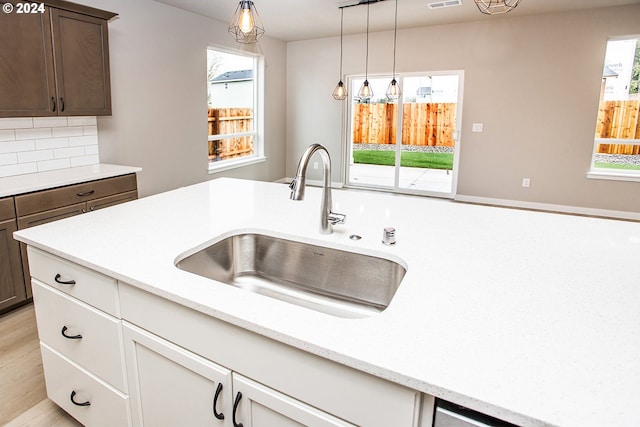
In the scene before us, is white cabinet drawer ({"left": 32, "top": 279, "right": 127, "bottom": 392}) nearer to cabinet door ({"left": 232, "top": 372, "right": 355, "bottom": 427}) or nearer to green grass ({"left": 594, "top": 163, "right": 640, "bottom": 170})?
cabinet door ({"left": 232, "top": 372, "right": 355, "bottom": 427})

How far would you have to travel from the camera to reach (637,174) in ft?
17.3

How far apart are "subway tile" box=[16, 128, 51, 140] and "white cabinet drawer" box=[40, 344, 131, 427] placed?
2.31 metres

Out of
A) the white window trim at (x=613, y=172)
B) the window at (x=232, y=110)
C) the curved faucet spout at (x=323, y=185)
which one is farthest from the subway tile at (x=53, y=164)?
the white window trim at (x=613, y=172)

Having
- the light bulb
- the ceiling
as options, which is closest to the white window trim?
the ceiling

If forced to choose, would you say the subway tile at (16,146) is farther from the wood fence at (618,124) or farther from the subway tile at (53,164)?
the wood fence at (618,124)

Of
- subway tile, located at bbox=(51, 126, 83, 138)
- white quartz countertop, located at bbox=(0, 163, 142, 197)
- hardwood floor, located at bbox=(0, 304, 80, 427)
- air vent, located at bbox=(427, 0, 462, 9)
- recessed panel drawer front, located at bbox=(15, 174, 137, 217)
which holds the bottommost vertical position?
hardwood floor, located at bbox=(0, 304, 80, 427)

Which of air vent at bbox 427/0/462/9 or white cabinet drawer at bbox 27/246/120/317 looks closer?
white cabinet drawer at bbox 27/246/120/317

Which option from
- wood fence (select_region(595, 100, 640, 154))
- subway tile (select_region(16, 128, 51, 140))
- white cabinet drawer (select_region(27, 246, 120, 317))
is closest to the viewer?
white cabinet drawer (select_region(27, 246, 120, 317))

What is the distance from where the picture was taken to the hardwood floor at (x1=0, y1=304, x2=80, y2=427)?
1.80 metres

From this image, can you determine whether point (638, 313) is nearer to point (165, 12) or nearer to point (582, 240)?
point (582, 240)

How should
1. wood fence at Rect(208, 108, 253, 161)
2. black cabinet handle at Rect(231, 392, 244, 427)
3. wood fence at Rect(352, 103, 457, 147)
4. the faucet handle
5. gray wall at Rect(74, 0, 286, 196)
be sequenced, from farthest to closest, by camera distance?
1. wood fence at Rect(352, 103, 457, 147)
2. wood fence at Rect(208, 108, 253, 161)
3. gray wall at Rect(74, 0, 286, 196)
4. the faucet handle
5. black cabinet handle at Rect(231, 392, 244, 427)

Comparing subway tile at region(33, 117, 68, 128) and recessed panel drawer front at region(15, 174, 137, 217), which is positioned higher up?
subway tile at region(33, 117, 68, 128)

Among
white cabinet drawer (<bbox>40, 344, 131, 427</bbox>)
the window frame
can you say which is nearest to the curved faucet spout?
white cabinet drawer (<bbox>40, 344, 131, 427</bbox>)

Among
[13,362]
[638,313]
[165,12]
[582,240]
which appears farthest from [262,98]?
[638,313]
